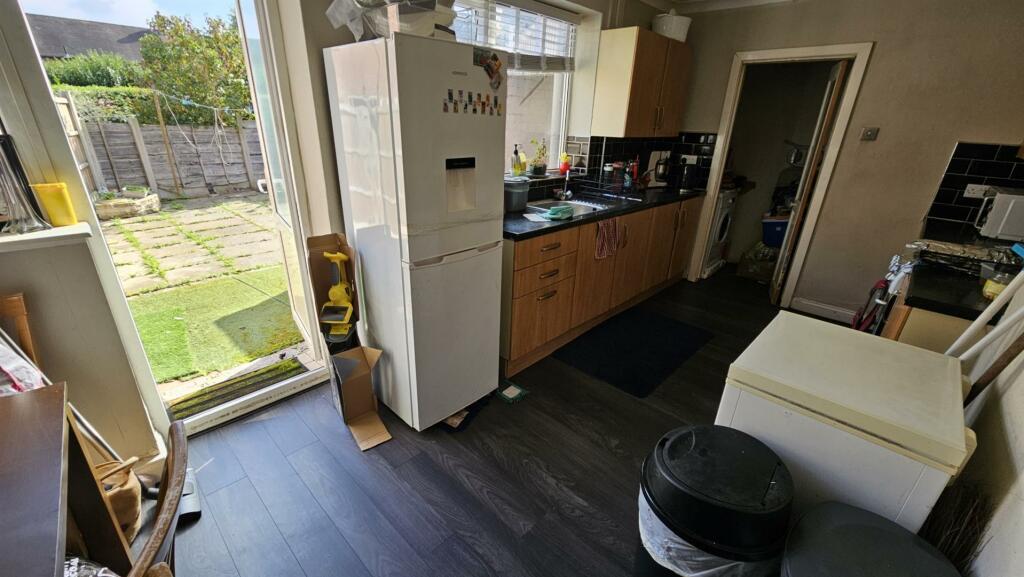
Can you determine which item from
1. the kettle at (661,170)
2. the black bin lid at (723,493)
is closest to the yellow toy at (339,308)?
the black bin lid at (723,493)

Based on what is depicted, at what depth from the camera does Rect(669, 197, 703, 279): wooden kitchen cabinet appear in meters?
3.64

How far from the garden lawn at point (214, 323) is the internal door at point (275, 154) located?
0.28 meters

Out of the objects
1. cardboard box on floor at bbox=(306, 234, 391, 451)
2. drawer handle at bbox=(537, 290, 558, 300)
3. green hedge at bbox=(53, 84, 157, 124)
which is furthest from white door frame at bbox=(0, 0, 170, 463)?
drawer handle at bbox=(537, 290, 558, 300)

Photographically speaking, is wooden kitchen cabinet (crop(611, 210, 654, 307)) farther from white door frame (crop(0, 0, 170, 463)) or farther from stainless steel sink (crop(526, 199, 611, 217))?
white door frame (crop(0, 0, 170, 463))

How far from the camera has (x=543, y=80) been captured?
10.5 feet

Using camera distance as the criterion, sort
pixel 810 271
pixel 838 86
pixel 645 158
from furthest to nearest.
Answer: pixel 645 158 < pixel 810 271 < pixel 838 86

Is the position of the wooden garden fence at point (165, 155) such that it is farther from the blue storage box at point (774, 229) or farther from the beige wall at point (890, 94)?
the blue storage box at point (774, 229)

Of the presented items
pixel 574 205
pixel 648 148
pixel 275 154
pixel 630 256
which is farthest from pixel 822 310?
pixel 275 154

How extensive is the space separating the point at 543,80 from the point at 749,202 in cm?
282

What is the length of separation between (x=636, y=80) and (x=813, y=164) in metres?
1.56

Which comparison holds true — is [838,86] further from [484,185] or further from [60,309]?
[60,309]

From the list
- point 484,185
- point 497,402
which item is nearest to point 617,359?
point 497,402

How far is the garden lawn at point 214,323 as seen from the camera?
231 cm

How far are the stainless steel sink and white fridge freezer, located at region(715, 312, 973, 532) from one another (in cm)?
186
